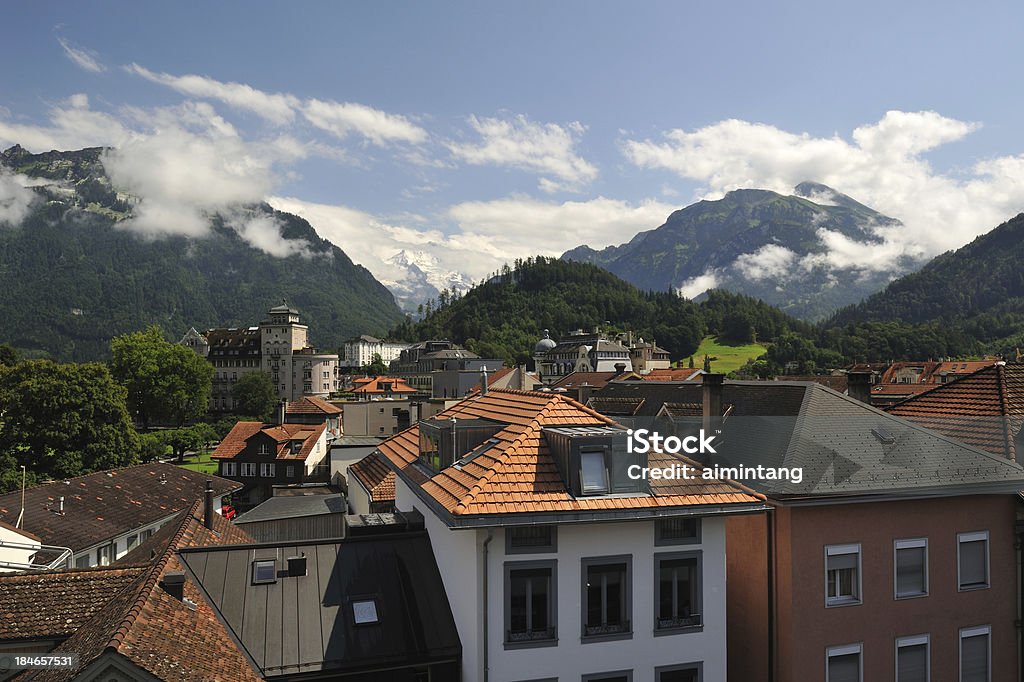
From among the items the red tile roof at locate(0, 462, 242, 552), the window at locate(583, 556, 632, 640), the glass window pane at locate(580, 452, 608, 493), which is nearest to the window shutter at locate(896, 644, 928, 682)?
the window at locate(583, 556, 632, 640)

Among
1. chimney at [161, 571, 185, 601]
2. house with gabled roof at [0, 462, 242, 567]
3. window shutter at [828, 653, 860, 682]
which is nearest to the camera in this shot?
chimney at [161, 571, 185, 601]

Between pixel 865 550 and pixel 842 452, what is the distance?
2.11 metres

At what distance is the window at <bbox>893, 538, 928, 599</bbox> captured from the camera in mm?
14508

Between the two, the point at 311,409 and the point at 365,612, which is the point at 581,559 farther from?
the point at 311,409

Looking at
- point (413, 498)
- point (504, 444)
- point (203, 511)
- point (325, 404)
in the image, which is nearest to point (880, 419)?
point (504, 444)

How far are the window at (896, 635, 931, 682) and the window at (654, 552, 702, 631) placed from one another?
5007 mm

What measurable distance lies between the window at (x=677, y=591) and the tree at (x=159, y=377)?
3467 inches

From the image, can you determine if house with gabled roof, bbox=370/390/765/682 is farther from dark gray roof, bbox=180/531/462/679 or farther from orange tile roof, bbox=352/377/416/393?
orange tile roof, bbox=352/377/416/393

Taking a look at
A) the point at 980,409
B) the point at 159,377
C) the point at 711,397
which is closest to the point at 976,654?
the point at 980,409

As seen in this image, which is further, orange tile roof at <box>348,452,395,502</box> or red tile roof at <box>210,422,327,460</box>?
red tile roof at <box>210,422,327,460</box>

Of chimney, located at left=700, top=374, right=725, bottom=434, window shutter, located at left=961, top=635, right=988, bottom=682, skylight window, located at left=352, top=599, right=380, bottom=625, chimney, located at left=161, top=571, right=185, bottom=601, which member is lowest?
window shutter, located at left=961, top=635, right=988, bottom=682

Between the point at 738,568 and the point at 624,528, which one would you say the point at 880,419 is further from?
the point at 624,528

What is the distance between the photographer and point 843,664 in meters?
14.0

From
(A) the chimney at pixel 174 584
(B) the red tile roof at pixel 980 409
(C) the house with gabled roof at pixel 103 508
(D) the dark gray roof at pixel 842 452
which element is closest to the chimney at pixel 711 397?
(D) the dark gray roof at pixel 842 452
